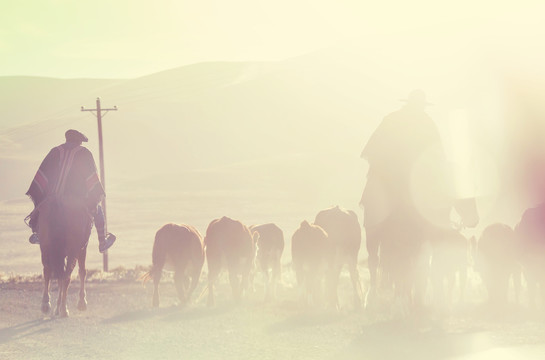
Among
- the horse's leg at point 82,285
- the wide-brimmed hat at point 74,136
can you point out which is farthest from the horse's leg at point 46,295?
the wide-brimmed hat at point 74,136

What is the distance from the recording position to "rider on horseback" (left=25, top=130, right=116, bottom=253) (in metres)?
12.4

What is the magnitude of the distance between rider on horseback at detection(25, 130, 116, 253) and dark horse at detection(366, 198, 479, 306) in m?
4.49

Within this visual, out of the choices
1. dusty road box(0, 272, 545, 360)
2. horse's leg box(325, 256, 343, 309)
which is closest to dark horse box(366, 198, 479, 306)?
dusty road box(0, 272, 545, 360)

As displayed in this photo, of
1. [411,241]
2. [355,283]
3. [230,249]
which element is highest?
[411,241]

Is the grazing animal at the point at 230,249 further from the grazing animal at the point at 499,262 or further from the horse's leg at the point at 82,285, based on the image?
the grazing animal at the point at 499,262

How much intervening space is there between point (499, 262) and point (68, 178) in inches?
316

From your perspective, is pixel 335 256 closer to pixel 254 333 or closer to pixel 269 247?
pixel 269 247

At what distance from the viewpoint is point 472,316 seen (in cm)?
1341

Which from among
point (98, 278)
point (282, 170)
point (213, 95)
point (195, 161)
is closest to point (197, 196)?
point (282, 170)

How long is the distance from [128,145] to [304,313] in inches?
4364

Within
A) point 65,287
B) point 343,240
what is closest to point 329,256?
point 343,240

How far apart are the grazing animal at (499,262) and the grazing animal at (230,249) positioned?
180 inches

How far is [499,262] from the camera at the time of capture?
15133mm

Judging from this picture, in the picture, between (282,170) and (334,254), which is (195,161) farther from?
(334,254)
